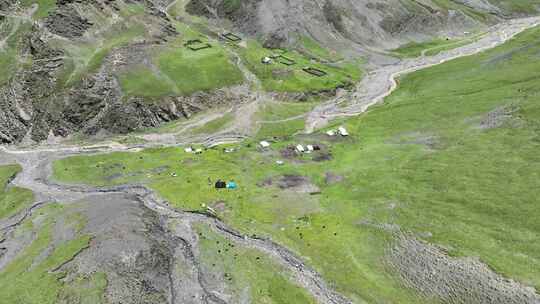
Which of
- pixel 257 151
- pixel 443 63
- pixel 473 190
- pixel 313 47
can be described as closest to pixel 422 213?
pixel 473 190

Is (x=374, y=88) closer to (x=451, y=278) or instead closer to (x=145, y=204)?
(x=145, y=204)

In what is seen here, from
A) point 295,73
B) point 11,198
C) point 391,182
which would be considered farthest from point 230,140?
point 11,198

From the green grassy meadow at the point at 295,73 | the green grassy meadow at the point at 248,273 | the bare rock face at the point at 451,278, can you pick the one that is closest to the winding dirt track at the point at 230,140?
the green grassy meadow at the point at 248,273

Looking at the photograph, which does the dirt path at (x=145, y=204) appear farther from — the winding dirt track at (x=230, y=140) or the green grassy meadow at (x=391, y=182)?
the green grassy meadow at (x=391, y=182)

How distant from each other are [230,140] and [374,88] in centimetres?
6617

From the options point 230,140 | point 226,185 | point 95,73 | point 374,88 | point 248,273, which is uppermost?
point 95,73

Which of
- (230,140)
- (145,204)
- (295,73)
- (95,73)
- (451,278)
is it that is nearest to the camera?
(451,278)

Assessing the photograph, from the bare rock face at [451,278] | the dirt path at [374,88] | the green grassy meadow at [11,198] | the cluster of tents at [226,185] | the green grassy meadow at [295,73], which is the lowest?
the dirt path at [374,88]

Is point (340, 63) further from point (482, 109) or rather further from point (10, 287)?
point (10, 287)

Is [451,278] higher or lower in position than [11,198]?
higher

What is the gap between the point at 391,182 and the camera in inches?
3246

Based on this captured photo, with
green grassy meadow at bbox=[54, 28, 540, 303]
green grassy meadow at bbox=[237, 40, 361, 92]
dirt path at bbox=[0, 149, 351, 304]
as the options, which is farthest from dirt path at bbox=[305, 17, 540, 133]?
dirt path at bbox=[0, 149, 351, 304]

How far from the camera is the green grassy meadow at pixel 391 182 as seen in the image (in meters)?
61.8

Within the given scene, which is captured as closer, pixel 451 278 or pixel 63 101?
pixel 451 278
